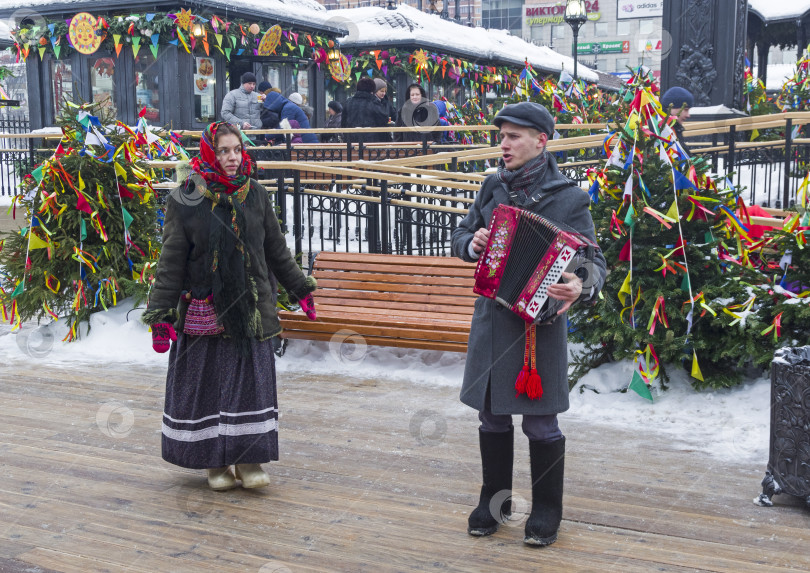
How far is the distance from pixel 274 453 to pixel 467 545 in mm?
1205

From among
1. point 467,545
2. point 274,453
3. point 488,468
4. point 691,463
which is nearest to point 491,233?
point 488,468

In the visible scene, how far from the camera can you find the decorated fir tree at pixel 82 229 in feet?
27.1

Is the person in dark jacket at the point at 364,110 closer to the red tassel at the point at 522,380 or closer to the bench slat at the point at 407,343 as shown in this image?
the bench slat at the point at 407,343

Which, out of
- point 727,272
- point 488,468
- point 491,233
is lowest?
point 488,468

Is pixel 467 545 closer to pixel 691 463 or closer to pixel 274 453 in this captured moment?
pixel 274 453

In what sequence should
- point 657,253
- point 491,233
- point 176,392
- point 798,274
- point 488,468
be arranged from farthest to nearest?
point 657,253 → point 798,274 → point 176,392 → point 488,468 → point 491,233

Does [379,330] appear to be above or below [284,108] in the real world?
below

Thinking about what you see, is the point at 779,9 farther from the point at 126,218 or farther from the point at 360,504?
the point at 360,504

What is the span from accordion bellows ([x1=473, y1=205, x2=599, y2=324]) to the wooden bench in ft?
9.99

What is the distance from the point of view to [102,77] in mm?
19750

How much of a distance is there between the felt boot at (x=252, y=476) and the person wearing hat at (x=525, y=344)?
1.18 metres

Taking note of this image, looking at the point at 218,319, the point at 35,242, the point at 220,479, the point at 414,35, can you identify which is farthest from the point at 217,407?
the point at 414,35

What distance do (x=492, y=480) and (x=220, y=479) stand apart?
4.81 feet

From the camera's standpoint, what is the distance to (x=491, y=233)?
12.7ft
